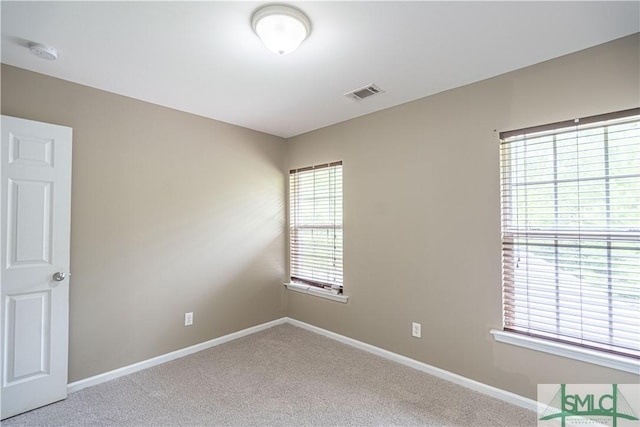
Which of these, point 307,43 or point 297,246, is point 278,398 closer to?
point 297,246

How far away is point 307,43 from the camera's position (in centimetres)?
195

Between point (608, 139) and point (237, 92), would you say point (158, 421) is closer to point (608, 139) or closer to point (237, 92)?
point (237, 92)

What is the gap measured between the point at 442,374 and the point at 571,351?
0.98 m

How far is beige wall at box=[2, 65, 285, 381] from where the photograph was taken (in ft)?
8.16

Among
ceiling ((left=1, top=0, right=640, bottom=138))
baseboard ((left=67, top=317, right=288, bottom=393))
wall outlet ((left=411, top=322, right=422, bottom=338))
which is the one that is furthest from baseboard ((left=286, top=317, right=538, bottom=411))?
ceiling ((left=1, top=0, right=640, bottom=138))

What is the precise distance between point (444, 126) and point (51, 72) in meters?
3.16

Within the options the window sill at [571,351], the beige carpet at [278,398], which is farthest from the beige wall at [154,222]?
the window sill at [571,351]

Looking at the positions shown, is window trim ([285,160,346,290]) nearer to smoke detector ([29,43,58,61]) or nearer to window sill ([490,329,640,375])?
window sill ([490,329,640,375])

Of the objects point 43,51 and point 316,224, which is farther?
point 316,224

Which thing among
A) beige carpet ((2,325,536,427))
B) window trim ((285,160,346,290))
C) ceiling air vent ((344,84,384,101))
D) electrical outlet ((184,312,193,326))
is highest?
ceiling air vent ((344,84,384,101))

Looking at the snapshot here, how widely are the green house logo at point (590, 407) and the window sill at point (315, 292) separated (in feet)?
6.11

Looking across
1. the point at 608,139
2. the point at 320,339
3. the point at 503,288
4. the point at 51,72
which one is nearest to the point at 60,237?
the point at 51,72

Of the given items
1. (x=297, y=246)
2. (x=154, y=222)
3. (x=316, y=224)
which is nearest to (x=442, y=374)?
(x=316, y=224)

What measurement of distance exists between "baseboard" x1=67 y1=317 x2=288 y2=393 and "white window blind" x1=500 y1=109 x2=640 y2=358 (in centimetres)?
269
